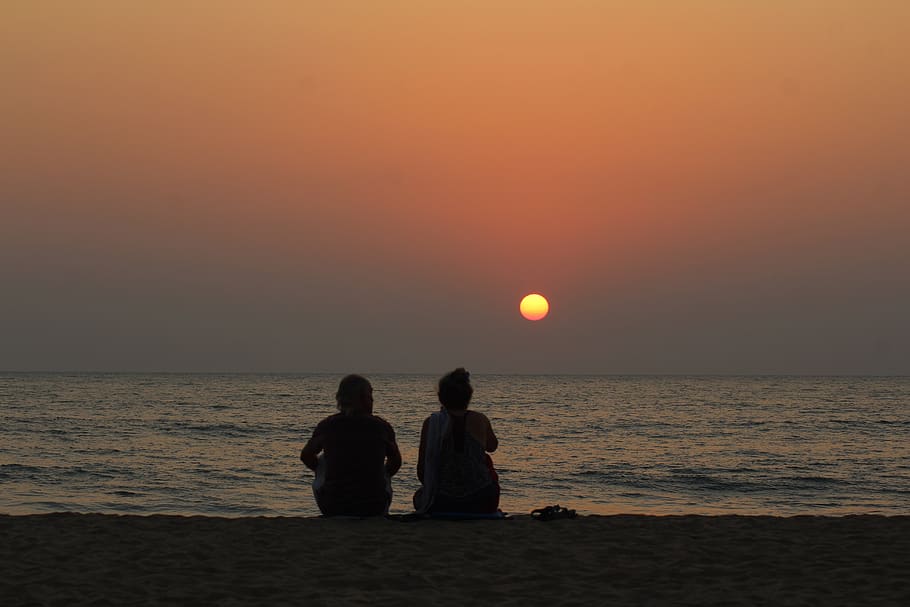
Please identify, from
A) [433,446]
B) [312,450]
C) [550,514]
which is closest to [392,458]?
[433,446]

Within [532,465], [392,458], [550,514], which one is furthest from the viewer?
[532,465]

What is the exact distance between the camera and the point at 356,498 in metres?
9.18

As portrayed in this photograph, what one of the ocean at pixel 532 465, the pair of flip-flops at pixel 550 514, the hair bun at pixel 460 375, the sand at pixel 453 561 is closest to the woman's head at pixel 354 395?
the hair bun at pixel 460 375

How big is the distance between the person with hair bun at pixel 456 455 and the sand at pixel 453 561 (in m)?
0.24

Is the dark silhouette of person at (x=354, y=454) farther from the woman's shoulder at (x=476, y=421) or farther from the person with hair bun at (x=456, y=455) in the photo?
the woman's shoulder at (x=476, y=421)

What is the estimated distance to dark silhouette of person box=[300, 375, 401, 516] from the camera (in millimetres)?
8867

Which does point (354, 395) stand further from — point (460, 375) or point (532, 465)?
point (532, 465)

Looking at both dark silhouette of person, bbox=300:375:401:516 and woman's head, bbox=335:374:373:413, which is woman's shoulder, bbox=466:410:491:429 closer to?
dark silhouette of person, bbox=300:375:401:516

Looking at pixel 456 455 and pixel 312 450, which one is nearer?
pixel 456 455

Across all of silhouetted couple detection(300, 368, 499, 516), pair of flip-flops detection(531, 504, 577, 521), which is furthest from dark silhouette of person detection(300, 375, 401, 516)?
pair of flip-flops detection(531, 504, 577, 521)

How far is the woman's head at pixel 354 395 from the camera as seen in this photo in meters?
8.91

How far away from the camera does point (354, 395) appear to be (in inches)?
350

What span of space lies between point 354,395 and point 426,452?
91cm

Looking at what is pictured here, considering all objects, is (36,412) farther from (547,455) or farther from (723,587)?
(723,587)
